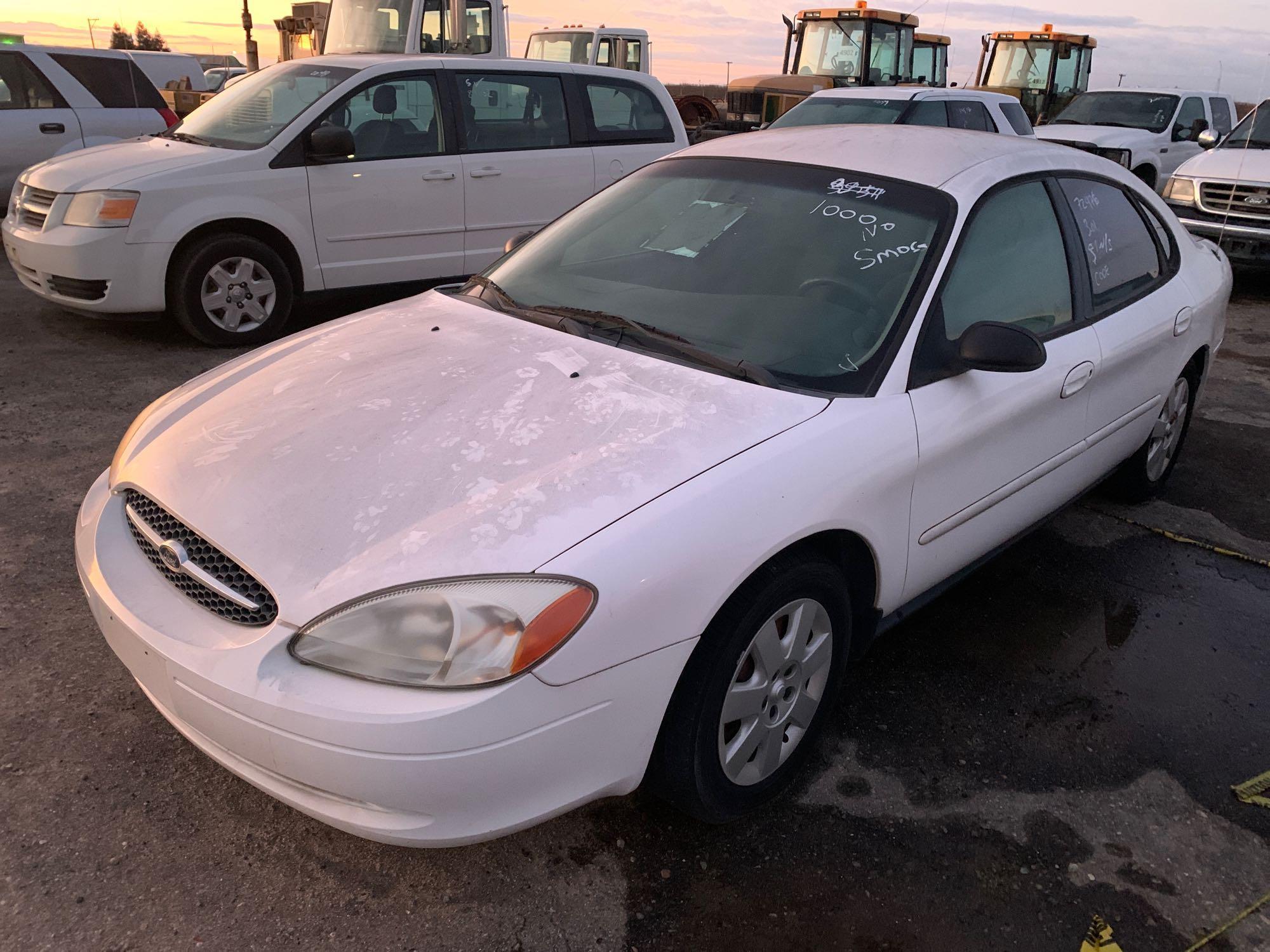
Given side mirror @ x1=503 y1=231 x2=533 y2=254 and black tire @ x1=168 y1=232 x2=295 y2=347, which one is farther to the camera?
black tire @ x1=168 y1=232 x2=295 y2=347

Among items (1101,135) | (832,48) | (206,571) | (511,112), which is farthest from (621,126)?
(832,48)

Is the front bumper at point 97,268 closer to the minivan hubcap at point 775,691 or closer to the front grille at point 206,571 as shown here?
the front grille at point 206,571

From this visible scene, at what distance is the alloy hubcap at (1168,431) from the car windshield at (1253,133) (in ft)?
22.9

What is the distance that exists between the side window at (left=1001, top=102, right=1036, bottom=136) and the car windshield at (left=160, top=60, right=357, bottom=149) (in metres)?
6.91

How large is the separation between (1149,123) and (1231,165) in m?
3.81

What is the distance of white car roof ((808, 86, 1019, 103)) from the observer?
9.69 meters

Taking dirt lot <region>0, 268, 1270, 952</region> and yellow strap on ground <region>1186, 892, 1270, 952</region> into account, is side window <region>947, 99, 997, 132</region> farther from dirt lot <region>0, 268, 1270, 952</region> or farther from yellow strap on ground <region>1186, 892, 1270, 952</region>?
yellow strap on ground <region>1186, 892, 1270, 952</region>

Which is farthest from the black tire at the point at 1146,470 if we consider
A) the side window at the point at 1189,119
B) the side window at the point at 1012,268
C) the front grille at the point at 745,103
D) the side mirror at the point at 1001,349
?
the front grille at the point at 745,103

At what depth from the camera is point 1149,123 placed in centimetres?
1262

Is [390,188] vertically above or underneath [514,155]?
underneath

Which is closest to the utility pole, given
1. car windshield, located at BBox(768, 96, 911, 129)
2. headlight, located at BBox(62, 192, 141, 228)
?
car windshield, located at BBox(768, 96, 911, 129)

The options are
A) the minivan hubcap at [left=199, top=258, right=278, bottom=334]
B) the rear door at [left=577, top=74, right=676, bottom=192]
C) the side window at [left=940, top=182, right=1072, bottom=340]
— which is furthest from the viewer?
the rear door at [left=577, top=74, right=676, bottom=192]

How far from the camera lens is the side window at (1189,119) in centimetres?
1272

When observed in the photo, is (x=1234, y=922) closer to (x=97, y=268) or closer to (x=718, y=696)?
(x=718, y=696)
